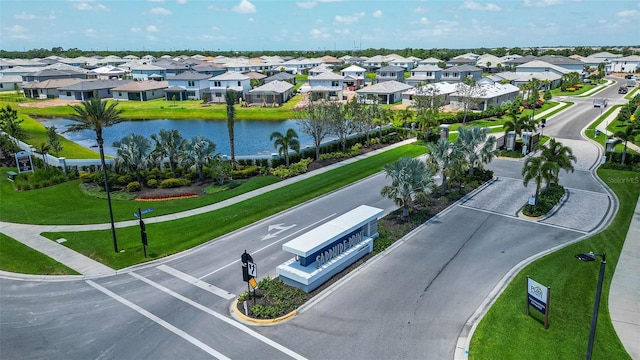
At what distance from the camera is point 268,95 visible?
88.0 m

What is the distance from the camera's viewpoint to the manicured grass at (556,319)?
1564 centimetres

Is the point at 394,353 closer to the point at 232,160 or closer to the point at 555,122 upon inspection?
the point at 232,160

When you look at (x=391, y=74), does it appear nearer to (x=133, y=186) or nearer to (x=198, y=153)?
(x=198, y=153)

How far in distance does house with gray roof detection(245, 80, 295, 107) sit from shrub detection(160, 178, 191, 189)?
52004mm

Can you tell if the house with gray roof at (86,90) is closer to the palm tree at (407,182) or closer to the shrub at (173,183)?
the shrub at (173,183)

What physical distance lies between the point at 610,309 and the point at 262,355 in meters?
14.8

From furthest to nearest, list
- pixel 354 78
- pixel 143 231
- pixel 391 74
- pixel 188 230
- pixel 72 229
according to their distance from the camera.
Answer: pixel 391 74 → pixel 354 78 → pixel 72 229 → pixel 188 230 → pixel 143 231

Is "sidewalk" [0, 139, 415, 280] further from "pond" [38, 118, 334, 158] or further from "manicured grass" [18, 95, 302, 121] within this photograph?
"manicured grass" [18, 95, 302, 121]

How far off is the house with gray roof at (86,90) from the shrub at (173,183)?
7356 centimetres

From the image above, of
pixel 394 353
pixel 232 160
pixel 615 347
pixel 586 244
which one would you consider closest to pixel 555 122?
pixel 586 244

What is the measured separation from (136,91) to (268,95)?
34.2 m

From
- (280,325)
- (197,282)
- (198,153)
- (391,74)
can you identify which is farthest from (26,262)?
(391,74)

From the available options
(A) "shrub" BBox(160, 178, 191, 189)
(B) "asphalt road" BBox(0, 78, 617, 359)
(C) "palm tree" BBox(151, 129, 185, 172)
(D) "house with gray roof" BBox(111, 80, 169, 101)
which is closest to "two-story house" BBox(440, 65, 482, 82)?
(D) "house with gray roof" BBox(111, 80, 169, 101)

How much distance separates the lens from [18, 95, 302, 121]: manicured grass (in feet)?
265
